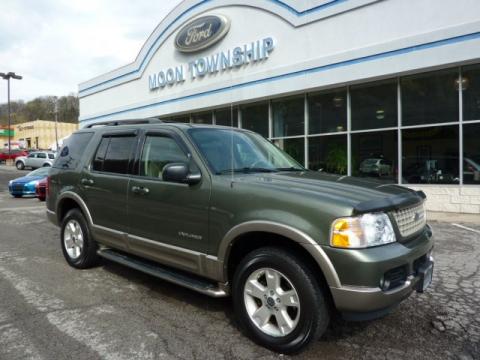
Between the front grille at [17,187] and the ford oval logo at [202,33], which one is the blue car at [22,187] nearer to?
the front grille at [17,187]

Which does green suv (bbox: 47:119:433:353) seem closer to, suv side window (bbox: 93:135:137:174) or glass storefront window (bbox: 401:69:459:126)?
suv side window (bbox: 93:135:137:174)

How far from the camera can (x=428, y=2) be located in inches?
390

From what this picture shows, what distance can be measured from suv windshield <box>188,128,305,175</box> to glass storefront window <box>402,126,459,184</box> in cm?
714

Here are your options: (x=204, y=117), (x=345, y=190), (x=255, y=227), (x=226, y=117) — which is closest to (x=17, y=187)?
(x=204, y=117)

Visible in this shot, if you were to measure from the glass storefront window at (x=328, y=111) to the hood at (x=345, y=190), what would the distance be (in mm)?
8727

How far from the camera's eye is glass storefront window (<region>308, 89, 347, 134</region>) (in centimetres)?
1219

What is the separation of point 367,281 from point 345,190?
766mm

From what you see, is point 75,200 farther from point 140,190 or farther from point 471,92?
point 471,92

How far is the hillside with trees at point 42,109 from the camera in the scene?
76.5m

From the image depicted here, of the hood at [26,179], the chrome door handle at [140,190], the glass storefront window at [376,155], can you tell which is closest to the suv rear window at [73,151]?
the chrome door handle at [140,190]

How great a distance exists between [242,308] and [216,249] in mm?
538

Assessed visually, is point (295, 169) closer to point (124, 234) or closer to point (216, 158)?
point (216, 158)

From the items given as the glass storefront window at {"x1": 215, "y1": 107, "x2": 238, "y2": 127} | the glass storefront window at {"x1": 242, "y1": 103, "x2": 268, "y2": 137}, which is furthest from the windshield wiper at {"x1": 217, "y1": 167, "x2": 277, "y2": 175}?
the glass storefront window at {"x1": 215, "y1": 107, "x2": 238, "y2": 127}

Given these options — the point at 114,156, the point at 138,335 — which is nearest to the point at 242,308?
the point at 138,335
